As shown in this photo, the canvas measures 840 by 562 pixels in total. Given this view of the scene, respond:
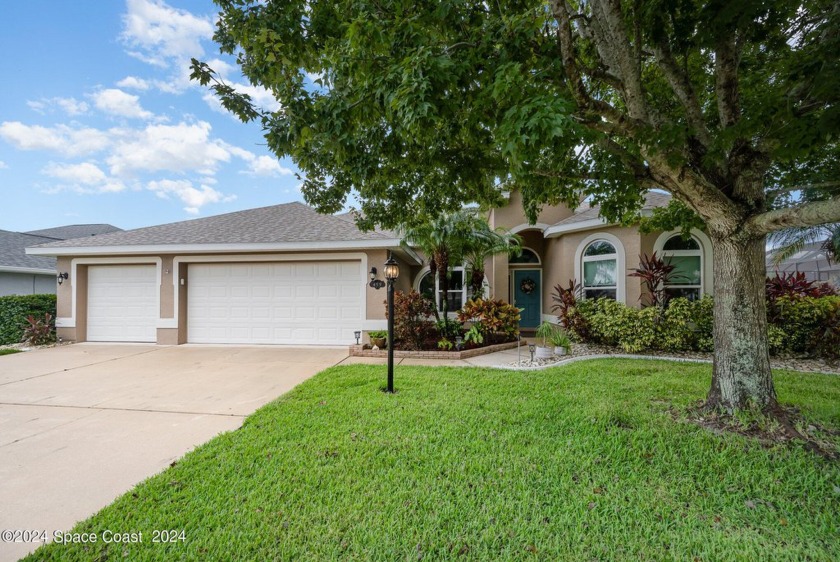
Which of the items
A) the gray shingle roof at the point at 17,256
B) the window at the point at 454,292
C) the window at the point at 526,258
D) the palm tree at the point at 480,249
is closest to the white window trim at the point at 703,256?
the palm tree at the point at 480,249

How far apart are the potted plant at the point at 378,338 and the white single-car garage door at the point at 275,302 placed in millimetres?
650

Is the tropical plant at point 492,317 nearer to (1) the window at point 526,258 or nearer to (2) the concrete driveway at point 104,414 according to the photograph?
(2) the concrete driveway at point 104,414

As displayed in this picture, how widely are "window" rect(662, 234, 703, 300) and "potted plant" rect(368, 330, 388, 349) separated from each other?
7.12 metres

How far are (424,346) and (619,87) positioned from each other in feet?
20.6

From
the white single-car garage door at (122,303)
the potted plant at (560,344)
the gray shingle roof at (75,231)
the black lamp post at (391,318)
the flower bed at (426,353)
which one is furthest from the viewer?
the gray shingle roof at (75,231)

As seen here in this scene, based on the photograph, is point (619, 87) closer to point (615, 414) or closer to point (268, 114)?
point (615, 414)

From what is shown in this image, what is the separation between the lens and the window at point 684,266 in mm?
8250

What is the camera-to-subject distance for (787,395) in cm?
446

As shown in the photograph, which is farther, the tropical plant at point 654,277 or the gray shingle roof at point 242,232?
A: the gray shingle roof at point 242,232

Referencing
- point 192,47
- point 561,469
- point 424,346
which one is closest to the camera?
point 561,469

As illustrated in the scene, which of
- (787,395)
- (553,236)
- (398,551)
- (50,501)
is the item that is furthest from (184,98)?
(787,395)

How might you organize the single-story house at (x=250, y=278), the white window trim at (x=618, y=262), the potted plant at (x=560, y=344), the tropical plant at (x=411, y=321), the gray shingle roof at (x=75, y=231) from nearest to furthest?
the potted plant at (x=560, y=344) < the tropical plant at (x=411, y=321) < the white window trim at (x=618, y=262) < the single-story house at (x=250, y=278) < the gray shingle roof at (x=75, y=231)

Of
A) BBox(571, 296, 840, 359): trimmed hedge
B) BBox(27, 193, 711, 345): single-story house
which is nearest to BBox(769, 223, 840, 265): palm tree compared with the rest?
BBox(571, 296, 840, 359): trimmed hedge

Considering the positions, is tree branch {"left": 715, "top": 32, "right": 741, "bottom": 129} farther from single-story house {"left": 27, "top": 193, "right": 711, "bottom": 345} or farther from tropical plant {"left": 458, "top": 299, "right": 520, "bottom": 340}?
tropical plant {"left": 458, "top": 299, "right": 520, "bottom": 340}
